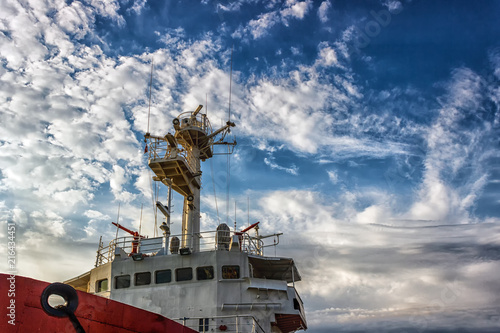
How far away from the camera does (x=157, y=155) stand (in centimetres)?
2341

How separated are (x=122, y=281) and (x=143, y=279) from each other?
107cm

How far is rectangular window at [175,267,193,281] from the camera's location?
17.7 m

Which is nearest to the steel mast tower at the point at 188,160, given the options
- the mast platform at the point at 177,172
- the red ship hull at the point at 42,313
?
the mast platform at the point at 177,172

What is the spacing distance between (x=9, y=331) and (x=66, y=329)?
1.14 m

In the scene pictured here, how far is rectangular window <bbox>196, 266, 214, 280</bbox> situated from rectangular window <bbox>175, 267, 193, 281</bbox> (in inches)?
13.1

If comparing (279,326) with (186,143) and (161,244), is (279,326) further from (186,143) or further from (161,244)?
(186,143)

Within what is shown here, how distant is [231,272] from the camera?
1781 centimetres

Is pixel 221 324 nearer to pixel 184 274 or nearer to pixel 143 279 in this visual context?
pixel 184 274

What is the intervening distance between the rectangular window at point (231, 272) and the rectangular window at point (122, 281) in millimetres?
4569

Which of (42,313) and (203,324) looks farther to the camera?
(203,324)

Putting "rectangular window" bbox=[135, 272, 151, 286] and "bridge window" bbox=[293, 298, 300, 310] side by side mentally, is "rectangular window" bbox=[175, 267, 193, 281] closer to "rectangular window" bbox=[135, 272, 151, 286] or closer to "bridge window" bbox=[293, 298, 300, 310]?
"rectangular window" bbox=[135, 272, 151, 286]

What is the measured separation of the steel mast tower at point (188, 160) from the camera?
23.0 metres

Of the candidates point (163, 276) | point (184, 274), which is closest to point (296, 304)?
point (184, 274)

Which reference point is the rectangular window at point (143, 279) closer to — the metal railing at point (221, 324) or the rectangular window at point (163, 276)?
the rectangular window at point (163, 276)
